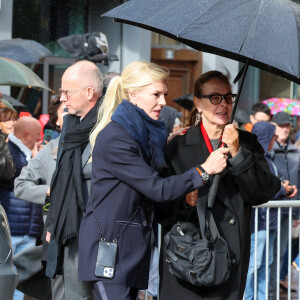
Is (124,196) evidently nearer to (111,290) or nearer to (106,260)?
(106,260)

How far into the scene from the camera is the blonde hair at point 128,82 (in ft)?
15.6

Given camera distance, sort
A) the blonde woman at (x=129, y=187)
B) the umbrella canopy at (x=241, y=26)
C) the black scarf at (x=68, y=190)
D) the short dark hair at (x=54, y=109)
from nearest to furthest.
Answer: the umbrella canopy at (x=241, y=26), the blonde woman at (x=129, y=187), the black scarf at (x=68, y=190), the short dark hair at (x=54, y=109)

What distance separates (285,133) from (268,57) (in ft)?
18.6

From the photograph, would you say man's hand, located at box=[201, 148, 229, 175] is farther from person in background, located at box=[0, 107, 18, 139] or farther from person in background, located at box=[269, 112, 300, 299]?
person in background, located at box=[269, 112, 300, 299]

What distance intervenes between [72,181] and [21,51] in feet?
15.4

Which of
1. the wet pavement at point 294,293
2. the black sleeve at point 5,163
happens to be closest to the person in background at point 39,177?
the black sleeve at point 5,163

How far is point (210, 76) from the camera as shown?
16.1 feet

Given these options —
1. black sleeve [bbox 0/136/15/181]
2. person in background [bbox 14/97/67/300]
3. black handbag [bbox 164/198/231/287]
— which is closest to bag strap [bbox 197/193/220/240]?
black handbag [bbox 164/198/231/287]

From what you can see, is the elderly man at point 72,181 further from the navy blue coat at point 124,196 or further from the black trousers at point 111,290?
the black trousers at point 111,290

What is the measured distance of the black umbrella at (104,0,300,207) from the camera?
14.6 ft

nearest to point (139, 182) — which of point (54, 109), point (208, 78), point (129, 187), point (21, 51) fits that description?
point (129, 187)

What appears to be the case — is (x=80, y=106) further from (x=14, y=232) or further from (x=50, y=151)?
(x=14, y=232)

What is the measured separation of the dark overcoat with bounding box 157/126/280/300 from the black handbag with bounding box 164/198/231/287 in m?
0.09

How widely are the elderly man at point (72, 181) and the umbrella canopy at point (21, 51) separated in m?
4.15
